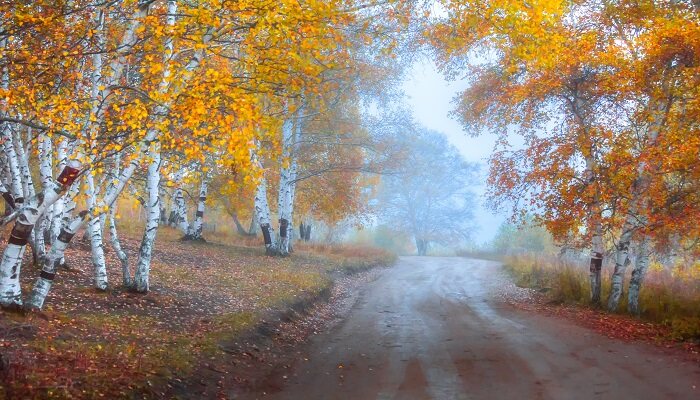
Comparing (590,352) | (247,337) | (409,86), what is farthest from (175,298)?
(409,86)

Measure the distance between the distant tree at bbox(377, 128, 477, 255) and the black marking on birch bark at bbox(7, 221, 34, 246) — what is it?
58225 mm

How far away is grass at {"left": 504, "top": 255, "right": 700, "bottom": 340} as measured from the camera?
13.4m

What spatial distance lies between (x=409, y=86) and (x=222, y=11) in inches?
702

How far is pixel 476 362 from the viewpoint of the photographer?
34.6ft

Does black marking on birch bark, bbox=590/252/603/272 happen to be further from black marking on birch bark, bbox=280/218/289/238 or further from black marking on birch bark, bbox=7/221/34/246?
black marking on birch bark, bbox=7/221/34/246

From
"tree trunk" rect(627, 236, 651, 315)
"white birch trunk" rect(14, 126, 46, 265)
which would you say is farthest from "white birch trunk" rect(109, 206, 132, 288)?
"tree trunk" rect(627, 236, 651, 315)

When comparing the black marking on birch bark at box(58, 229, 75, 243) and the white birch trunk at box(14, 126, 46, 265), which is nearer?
the black marking on birch bark at box(58, 229, 75, 243)

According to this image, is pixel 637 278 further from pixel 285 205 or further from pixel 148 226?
pixel 285 205

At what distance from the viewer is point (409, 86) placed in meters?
26.7

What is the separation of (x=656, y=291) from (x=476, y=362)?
8835 mm

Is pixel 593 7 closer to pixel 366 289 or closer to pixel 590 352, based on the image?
Result: pixel 590 352

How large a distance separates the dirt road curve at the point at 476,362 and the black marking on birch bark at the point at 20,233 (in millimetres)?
4144

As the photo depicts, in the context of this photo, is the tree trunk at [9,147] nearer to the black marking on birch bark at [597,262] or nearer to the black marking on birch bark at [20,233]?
the black marking on birch bark at [20,233]

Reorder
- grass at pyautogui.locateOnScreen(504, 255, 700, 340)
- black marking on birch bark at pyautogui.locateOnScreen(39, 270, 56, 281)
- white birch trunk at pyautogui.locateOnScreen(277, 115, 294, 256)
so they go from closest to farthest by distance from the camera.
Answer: black marking on birch bark at pyautogui.locateOnScreen(39, 270, 56, 281) < grass at pyautogui.locateOnScreen(504, 255, 700, 340) < white birch trunk at pyautogui.locateOnScreen(277, 115, 294, 256)
